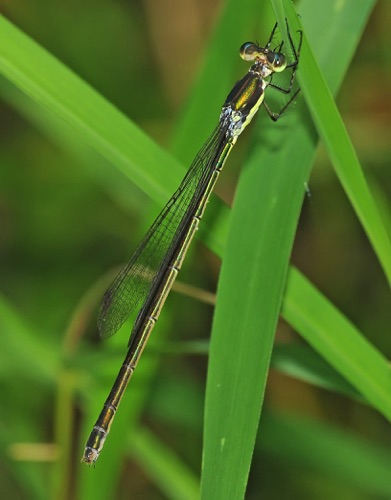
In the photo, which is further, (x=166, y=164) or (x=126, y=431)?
(x=126, y=431)

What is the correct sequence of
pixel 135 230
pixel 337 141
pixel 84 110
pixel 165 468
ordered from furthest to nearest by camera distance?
pixel 135 230
pixel 165 468
pixel 84 110
pixel 337 141

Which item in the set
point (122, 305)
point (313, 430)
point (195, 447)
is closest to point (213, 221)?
point (122, 305)

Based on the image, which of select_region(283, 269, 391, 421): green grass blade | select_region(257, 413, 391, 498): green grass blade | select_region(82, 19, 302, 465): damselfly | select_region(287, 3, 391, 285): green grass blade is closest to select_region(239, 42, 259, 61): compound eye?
select_region(82, 19, 302, 465): damselfly

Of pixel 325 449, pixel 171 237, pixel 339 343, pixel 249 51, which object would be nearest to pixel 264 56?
pixel 249 51

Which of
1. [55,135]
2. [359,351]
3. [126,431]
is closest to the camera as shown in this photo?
[359,351]

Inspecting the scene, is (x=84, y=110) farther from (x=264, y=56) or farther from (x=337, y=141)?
(x=264, y=56)

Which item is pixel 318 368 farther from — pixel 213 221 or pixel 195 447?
pixel 195 447

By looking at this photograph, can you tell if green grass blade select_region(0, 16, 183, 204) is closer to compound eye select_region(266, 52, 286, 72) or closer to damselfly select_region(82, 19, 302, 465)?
damselfly select_region(82, 19, 302, 465)

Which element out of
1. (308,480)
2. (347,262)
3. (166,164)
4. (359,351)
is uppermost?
(347,262)
